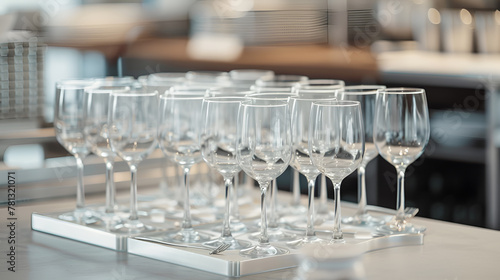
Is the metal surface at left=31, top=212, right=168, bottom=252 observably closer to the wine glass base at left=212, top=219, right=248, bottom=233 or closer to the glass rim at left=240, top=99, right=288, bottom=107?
the wine glass base at left=212, top=219, right=248, bottom=233

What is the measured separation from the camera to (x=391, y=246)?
1.32 m

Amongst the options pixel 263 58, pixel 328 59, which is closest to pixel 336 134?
pixel 328 59

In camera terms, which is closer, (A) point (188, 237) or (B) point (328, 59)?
(A) point (188, 237)

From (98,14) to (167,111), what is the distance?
4318 mm

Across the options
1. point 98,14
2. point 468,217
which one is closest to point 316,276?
point 468,217

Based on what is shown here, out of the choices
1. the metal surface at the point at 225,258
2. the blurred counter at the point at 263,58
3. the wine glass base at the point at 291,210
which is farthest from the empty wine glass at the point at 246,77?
the blurred counter at the point at 263,58

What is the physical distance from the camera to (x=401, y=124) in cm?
136

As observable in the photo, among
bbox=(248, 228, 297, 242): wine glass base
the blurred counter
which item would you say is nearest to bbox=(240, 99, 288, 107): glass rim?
bbox=(248, 228, 297, 242): wine glass base

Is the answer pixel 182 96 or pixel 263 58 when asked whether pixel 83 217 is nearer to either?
pixel 182 96

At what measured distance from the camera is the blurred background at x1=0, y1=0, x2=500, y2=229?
2.85 meters

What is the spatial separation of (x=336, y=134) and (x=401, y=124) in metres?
0.23

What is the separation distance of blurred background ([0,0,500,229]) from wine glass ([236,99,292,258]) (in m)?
0.76

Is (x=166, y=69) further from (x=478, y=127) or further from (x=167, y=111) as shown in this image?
(x=167, y=111)

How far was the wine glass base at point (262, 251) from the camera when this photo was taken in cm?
117
